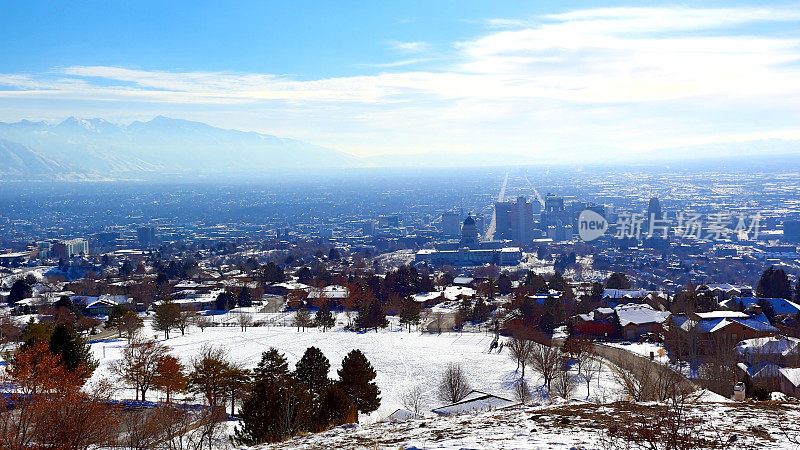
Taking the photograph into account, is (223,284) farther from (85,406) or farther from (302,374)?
(85,406)

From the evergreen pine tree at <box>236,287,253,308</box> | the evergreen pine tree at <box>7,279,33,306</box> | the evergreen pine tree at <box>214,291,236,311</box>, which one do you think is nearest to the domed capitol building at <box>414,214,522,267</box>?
the evergreen pine tree at <box>236,287,253,308</box>

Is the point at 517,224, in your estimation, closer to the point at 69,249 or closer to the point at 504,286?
the point at 504,286

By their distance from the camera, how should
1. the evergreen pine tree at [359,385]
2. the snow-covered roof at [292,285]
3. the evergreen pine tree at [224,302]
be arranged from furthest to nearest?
the snow-covered roof at [292,285], the evergreen pine tree at [224,302], the evergreen pine tree at [359,385]

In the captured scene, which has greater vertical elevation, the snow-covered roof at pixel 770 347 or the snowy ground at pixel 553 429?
the snowy ground at pixel 553 429

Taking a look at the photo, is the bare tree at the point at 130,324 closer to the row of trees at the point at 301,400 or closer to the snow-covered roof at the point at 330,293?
the row of trees at the point at 301,400

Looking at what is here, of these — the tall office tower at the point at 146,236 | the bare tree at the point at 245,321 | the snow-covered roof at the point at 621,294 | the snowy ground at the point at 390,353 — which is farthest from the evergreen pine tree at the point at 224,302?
the tall office tower at the point at 146,236

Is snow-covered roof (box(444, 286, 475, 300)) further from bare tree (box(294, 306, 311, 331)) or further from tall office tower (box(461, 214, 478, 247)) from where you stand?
tall office tower (box(461, 214, 478, 247))
